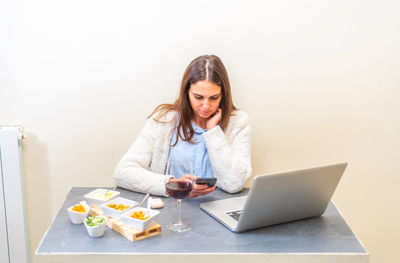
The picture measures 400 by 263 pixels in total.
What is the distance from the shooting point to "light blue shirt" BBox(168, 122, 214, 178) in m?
2.07

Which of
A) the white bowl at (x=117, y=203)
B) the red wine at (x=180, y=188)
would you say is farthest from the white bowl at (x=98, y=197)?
the red wine at (x=180, y=188)

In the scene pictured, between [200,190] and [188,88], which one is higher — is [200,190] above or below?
below

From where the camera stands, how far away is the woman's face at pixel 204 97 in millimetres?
1971

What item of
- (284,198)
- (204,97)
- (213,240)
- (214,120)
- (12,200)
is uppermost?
(204,97)

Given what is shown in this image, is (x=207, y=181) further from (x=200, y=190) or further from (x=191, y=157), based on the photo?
(x=191, y=157)

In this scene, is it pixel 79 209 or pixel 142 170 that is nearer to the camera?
pixel 79 209

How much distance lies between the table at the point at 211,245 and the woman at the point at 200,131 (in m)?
0.51

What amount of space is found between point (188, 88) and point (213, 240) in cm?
95

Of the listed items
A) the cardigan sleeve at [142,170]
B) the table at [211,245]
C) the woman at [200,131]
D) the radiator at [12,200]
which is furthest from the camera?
the radiator at [12,200]

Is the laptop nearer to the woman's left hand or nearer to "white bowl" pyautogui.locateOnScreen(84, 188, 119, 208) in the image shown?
the woman's left hand

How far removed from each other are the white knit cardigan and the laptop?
32 centimetres

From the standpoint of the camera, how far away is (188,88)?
6.78 ft

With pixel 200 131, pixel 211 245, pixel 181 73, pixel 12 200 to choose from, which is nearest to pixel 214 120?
pixel 200 131

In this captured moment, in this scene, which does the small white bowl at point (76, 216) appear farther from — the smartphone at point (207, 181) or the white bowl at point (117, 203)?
the smartphone at point (207, 181)
